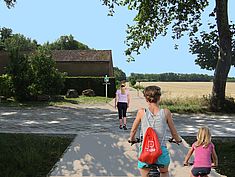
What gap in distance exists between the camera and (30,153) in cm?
741

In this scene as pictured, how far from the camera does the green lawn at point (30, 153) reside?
641cm

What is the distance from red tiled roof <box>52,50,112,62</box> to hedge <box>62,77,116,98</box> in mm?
9646

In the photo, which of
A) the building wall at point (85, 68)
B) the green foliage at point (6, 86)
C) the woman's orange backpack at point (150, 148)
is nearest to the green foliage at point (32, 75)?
the green foliage at point (6, 86)

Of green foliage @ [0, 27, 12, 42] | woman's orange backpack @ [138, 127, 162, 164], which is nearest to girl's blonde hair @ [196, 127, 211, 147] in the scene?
woman's orange backpack @ [138, 127, 162, 164]

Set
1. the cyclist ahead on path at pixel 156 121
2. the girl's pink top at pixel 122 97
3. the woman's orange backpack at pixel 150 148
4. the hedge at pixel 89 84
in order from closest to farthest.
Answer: the woman's orange backpack at pixel 150 148, the cyclist ahead on path at pixel 156 121, the girl's pink top at pixel 122 97, the hedge at pixel 89 84

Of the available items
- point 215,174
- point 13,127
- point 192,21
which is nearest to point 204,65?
point 192,21

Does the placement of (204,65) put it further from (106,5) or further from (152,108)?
(152,108)

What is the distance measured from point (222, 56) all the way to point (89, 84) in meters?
20.4

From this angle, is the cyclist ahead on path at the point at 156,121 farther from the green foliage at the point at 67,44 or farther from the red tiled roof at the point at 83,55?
the green foliage at the point at 67,44

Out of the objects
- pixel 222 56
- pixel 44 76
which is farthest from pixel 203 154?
pixel 44 76

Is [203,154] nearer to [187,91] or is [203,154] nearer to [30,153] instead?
[30,153]

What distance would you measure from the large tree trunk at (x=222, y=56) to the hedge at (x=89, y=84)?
18.4 m

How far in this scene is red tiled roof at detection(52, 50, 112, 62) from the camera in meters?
47.1

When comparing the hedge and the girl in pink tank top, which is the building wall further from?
the girl in pink tank top
